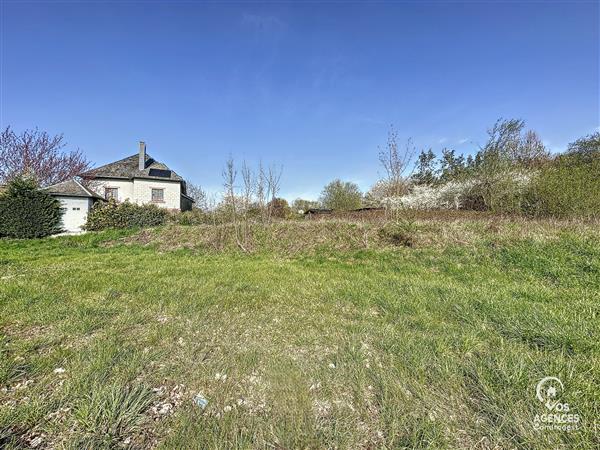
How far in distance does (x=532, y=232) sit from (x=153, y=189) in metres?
29.0

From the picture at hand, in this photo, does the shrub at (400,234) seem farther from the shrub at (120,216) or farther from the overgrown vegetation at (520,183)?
the shrub at (120,216)

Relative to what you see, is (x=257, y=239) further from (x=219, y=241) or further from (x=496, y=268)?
(x=496, y=268)

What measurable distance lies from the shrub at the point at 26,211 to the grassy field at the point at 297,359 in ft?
49.7

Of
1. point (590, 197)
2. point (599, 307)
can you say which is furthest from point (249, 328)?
point (590, 197)

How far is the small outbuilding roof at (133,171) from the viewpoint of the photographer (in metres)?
24.9

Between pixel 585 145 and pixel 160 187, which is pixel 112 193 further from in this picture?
pixel 585 145

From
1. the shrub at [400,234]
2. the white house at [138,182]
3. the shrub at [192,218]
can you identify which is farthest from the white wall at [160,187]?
the shrub at [400,234]

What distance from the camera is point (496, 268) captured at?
6.36 meters

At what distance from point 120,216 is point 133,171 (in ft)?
31.0

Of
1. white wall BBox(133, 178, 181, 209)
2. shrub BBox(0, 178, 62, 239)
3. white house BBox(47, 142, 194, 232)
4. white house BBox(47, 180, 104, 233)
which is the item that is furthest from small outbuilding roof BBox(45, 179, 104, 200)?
white wall BBox(133, 178, 181, 209)

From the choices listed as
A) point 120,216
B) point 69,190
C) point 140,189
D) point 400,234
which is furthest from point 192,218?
point 400,234

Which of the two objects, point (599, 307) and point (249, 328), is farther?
point (599, 307)

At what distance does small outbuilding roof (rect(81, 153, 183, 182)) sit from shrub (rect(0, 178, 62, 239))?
8.58 metres

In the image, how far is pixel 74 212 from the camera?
18891mm
